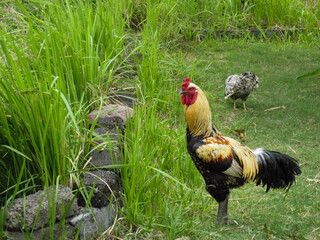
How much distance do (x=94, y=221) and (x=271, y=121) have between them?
3.39 m

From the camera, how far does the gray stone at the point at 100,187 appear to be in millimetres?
3209

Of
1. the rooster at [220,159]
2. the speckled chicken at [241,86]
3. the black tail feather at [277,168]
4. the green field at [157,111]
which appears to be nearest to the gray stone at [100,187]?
the green field at [157,111]

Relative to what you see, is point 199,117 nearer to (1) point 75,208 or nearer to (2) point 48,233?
(1) point 75,208

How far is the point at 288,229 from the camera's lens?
3.62m

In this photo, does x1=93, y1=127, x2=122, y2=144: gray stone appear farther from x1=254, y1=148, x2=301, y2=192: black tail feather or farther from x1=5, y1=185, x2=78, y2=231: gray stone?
x1=254, y1=148, x2=301, y2=192: black tail feather

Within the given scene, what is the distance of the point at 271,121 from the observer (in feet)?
19.4

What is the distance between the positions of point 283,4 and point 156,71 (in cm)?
443

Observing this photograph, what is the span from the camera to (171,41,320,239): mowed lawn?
372 cm

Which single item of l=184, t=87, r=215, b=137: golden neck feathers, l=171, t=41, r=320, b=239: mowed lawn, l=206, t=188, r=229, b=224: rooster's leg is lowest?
l=171, t=41, r=320, b=239: mowed lawn

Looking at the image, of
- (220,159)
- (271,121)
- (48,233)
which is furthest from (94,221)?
(271,121)

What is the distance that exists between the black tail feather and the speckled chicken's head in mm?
707

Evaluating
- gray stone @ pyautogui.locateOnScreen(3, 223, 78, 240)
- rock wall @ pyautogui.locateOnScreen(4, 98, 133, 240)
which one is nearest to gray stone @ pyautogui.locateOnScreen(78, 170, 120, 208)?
rock wall @ pyautogui.locateOnScreen(4, 98, 133, 240)

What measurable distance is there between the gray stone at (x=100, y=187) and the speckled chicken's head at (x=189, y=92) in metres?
0.78

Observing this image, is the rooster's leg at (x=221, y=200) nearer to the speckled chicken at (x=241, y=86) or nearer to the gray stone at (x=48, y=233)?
→ the gray stone at (x=48, y=233)
